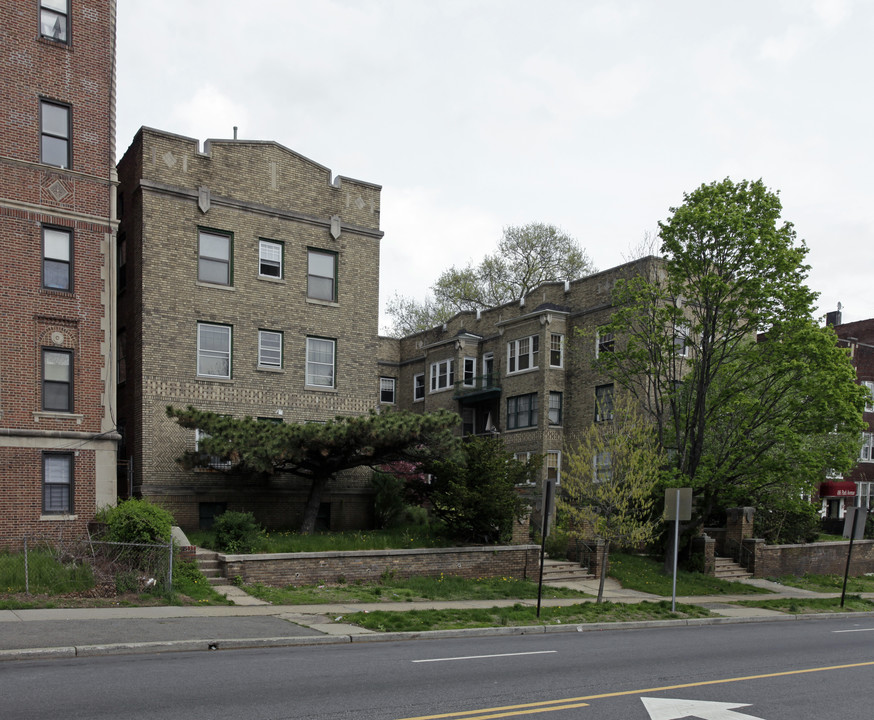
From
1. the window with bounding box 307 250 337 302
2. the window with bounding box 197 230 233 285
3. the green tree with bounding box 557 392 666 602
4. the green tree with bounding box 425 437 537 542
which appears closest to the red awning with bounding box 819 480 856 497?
the green tree with bounding box 425 437 537 542

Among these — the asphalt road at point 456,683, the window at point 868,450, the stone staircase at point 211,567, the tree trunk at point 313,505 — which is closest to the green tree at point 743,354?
the tree trunk at point 313,505

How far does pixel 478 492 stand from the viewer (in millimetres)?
23688

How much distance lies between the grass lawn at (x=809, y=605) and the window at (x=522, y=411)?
15873mm

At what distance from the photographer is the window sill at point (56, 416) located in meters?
21.5

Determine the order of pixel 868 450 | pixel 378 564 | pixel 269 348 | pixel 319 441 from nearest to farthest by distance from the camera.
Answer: pixel 378 564
pixel 319 441
pixel 269 348
pixel 868 450

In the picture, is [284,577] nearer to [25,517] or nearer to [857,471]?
[25,517]

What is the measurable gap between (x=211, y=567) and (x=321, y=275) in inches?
457

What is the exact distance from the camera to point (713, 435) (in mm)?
27406

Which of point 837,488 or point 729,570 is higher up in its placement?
point 837,488

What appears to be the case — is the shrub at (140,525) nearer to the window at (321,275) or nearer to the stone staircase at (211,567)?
the stone staircase at (211,567)

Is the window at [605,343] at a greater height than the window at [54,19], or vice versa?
the window at [54,19]

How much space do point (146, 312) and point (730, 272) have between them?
17.3 meters

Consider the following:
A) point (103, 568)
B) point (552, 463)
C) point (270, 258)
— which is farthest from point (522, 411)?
point (103, 568)

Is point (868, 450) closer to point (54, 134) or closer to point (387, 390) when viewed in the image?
point (387, 390)
